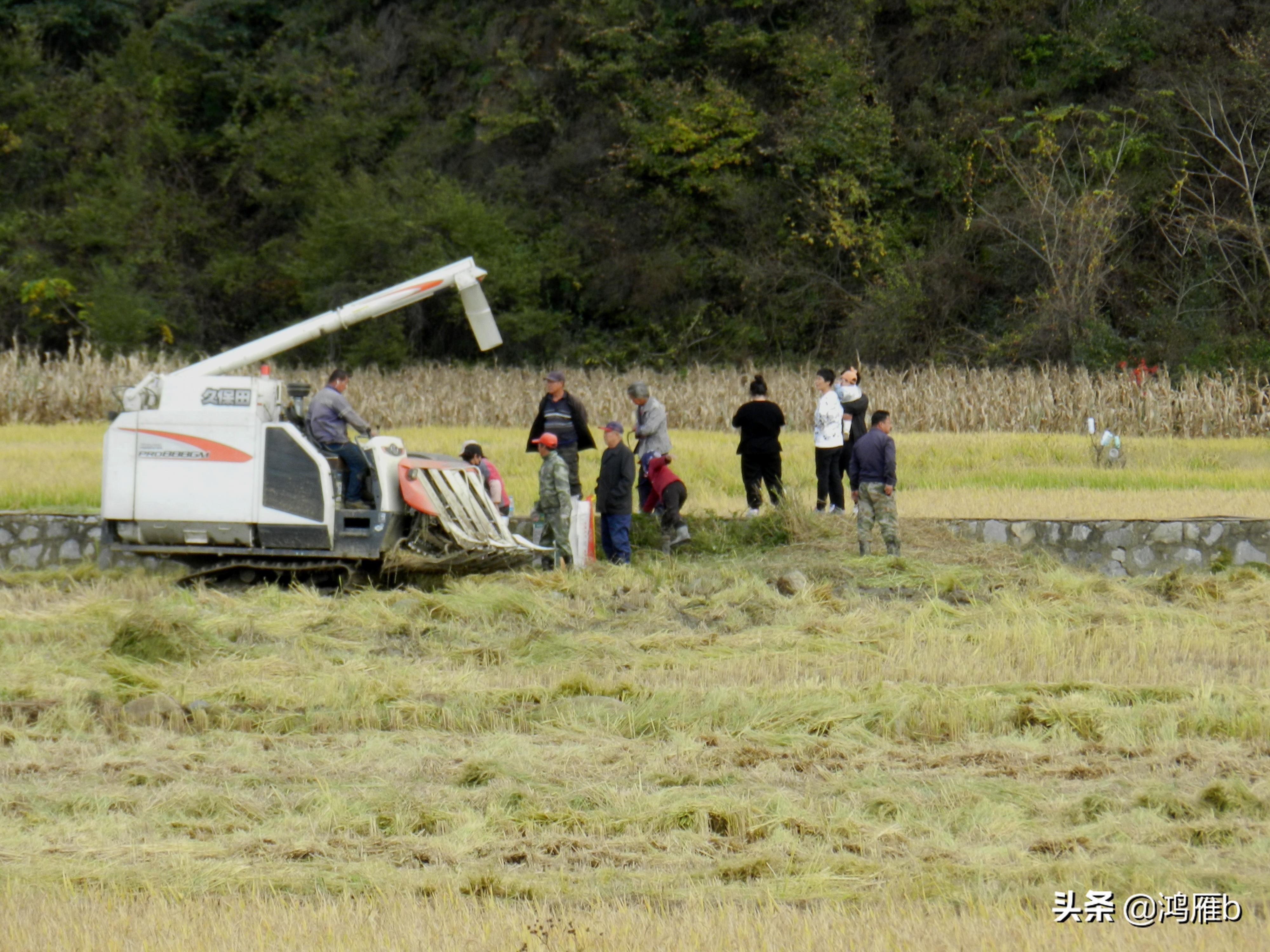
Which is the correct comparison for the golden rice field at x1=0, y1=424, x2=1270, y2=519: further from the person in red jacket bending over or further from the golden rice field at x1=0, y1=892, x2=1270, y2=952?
the golden rice field at x1=0, y1=892, x2=1270, y2=952

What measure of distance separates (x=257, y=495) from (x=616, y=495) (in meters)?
3.33

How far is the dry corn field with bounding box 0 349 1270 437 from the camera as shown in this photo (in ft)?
84.8

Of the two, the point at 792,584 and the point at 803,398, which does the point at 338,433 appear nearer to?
the point at 792,584

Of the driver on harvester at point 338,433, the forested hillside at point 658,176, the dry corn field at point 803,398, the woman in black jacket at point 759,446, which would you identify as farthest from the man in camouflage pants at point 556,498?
the forested hillside at point 658,176

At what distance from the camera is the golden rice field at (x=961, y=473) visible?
1684cm

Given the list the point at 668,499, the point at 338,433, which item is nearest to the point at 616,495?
the point at 668,499

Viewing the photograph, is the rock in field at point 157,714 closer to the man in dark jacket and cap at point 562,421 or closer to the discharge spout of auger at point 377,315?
the discharge spout of auger at point 377,315

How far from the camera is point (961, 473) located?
2038 cm

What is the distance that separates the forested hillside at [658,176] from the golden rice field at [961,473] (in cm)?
1166

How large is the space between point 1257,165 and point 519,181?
64.3 feet

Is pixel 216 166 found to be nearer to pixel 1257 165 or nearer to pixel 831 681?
pixel 1257 165

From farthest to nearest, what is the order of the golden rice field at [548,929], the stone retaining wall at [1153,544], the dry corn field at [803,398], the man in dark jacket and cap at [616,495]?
the dry corn field at [803,398] < the stone retaining wall at [1153,544] < the man in dark jacket and cap at [616,495] < the golden rice field at [548,929]

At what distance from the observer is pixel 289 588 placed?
13.7 meters

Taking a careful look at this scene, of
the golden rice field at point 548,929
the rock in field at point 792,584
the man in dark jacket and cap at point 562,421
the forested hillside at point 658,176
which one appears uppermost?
the forested hillside at point 658,176
